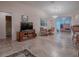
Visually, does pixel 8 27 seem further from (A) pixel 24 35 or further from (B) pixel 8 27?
(A) pixel 24 35

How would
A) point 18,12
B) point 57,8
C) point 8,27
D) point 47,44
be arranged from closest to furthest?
point 57,8 → point 47,44 → point 18,12 → point 8,27

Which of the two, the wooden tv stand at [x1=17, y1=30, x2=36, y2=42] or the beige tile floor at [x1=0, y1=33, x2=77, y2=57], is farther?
the wooden tv stand at [x1=17, y1=30, x2=36, y2=42]

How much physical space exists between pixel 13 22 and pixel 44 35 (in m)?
1.65

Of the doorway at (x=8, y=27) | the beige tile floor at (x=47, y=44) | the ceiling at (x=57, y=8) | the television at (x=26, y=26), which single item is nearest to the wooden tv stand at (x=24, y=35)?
the television at (x=26, y=26)

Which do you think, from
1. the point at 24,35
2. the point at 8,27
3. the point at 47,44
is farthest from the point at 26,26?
the point at 47,44

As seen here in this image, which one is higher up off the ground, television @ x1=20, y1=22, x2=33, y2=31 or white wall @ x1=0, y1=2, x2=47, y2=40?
white wall @ x1=0, y1=2, x2=47, y2=40

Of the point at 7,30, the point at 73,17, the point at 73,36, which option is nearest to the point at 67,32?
the point at 73,36

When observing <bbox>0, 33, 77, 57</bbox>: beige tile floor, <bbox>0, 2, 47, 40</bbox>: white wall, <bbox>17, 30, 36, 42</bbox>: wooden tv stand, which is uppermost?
<bbox>0, 2, 47, 40</bbox>: white wall

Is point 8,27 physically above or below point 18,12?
below

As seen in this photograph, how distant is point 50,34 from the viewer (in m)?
3.97

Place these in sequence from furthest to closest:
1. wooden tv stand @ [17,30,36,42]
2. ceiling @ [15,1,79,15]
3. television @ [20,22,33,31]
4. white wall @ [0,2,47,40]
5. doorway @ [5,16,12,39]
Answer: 1. doorway @ [5,16,12,39]
2. wooden tv stand @ [17,30,36,42]
3. television @ [20,22,33,31]
4. white wall @ [0,2,47,40]
5. ceiling @ [15,1,79,15]

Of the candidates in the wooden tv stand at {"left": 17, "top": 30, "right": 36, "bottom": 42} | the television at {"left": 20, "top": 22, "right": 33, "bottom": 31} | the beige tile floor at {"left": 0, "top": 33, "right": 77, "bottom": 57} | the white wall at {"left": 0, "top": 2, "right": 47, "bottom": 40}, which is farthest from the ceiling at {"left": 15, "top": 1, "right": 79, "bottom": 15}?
the wooden tv stand at {"left": 17, "top": 30, "right": 36, "bottom": 42}

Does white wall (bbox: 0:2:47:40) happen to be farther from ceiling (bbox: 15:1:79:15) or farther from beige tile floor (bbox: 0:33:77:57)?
beige tile floor (bbox: 0:33:77:57)

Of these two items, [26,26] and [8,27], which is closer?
[26,26]
